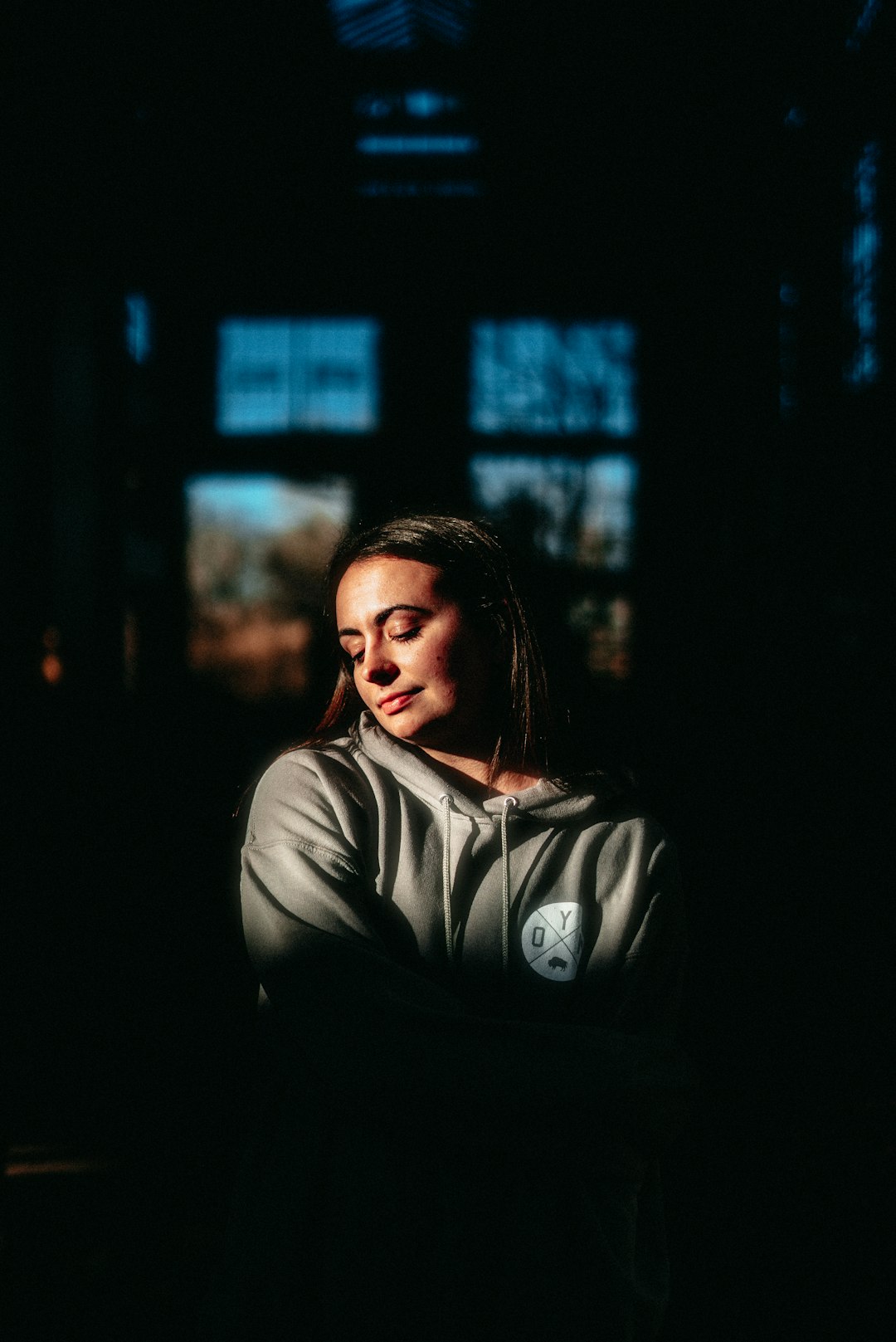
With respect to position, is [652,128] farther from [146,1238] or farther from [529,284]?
[146,1238]

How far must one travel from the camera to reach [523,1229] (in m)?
1.03

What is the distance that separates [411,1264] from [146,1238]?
5.35ft

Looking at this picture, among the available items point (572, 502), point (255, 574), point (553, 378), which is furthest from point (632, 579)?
point (255, 574)

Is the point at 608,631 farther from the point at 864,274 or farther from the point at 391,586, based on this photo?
the point at 391,586

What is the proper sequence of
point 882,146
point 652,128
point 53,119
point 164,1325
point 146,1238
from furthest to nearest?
point 652,128 < point 53,119 < point 882,146 < point 146,1238 < point 164,1325

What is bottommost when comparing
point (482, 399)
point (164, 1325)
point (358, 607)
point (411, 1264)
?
point (164, 1325)

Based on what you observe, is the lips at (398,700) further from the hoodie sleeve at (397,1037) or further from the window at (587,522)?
the window at (587,522)

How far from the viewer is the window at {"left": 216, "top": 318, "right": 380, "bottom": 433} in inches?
189

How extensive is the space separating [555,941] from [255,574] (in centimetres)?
514

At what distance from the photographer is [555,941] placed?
114 cm

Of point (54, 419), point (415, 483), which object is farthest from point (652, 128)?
point (54, 419)

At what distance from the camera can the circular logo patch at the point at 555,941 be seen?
1133mm

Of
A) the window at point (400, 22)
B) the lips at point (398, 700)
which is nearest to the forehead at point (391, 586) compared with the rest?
the lips at point (398, 700)

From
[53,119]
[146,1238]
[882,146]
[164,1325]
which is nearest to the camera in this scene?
[164,1325]
